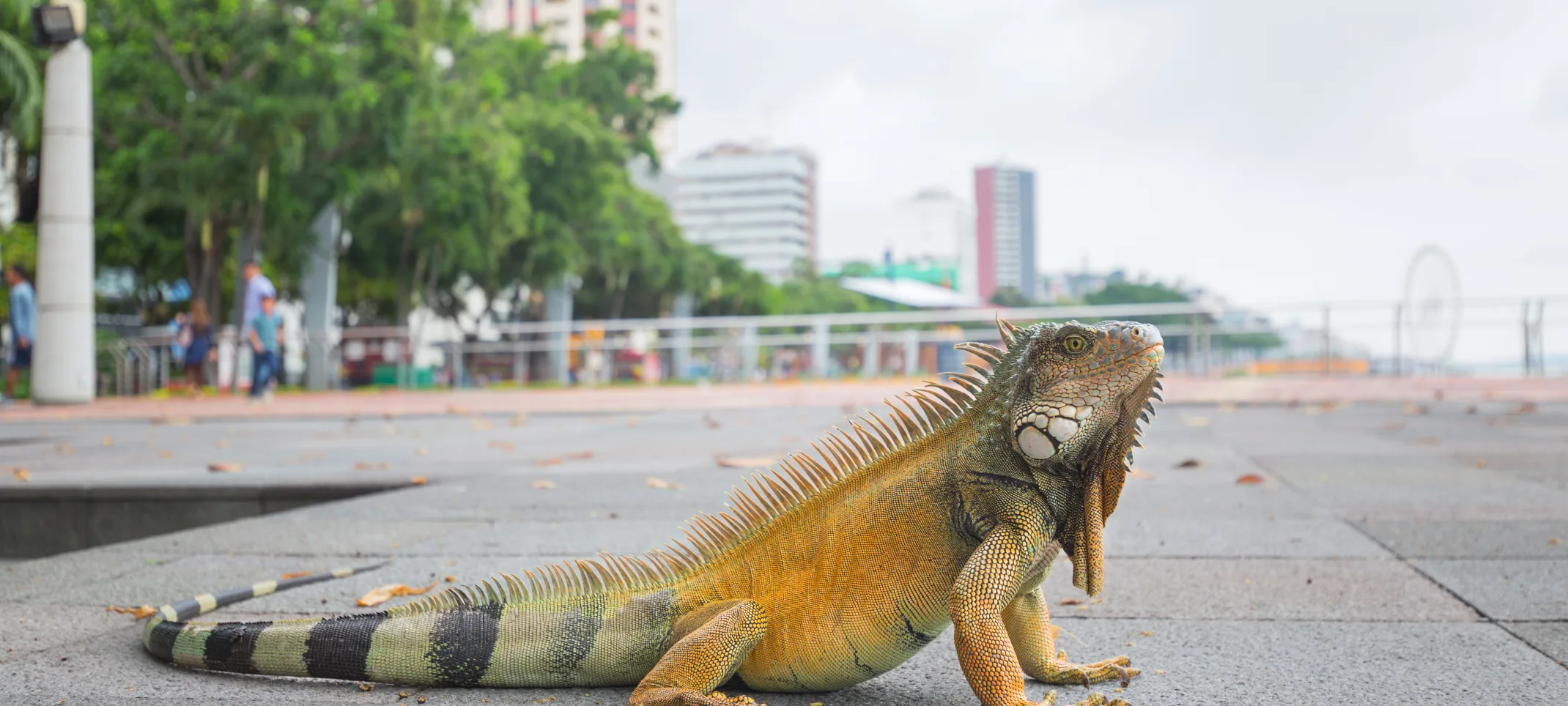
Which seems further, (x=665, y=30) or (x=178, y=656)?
(x=665, y=30)

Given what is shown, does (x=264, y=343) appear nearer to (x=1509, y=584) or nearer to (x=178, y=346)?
(x=178, y=346)

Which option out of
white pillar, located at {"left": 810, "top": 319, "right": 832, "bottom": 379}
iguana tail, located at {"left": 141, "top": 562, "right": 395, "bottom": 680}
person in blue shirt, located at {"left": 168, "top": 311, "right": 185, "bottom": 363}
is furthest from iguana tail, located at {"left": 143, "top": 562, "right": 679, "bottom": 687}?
person in blue shirt, located at {"left": 168, "top": 311, "right": 185, "bottom": 363}

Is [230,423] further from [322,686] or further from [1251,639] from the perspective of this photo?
[1251,639]

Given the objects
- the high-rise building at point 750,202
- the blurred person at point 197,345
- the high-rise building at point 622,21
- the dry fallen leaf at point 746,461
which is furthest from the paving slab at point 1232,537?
the high-rise building at point 750,202

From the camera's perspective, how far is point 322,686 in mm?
2809

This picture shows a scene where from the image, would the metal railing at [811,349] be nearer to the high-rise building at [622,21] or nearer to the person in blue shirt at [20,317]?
the person in blue shirt at [20,317]

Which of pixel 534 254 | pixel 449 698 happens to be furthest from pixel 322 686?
pixel 534 254

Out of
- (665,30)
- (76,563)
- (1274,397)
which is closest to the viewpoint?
(76,563)

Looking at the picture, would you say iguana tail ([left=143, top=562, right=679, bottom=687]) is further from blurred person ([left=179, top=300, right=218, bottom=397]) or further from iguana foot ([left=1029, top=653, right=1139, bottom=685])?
blurred person ([left=179, top=300, right=218, bottom=397])

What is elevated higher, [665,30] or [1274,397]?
[665,30]

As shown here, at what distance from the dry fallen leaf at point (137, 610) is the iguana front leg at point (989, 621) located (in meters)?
2.55

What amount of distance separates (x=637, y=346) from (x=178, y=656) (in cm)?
2415

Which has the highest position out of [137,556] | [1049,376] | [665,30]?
[665,30]

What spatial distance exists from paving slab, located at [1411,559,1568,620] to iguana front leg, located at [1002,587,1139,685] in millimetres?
1436
